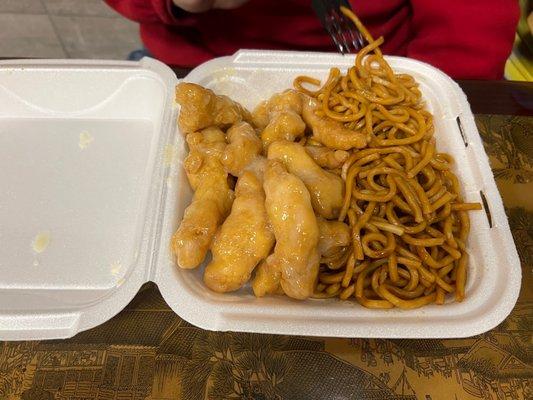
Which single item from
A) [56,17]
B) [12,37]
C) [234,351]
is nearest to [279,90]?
[234,351]

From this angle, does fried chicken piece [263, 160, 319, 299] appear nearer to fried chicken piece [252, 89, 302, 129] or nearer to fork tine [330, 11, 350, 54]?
fried chicken piece [252, 89, 302, 129]

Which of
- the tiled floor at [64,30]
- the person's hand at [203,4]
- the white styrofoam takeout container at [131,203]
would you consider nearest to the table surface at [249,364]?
the white styrofoam takeout container at [131,203]

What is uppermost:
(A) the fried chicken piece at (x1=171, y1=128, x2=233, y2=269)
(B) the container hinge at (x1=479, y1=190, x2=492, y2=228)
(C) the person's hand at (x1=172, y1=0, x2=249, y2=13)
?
(C) the person's hand at (x1=172, y1=0, x2=249, y2=13)

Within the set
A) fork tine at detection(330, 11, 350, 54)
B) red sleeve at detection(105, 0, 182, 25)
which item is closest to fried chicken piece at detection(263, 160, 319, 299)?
fork tine at detection(330, 11, 350, 54)

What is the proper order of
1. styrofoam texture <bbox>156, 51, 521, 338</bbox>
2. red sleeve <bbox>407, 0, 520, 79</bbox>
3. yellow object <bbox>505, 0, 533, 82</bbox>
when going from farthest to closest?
yellow object <bbox>505, 0, 533, 82</bbox>, red sleeve <bbox>407, 0, 520, 79</bbox>, styrofoam texture <bbox>156, 51, 521, 338</bbox>

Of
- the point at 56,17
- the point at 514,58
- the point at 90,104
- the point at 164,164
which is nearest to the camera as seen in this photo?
the point at 164,164

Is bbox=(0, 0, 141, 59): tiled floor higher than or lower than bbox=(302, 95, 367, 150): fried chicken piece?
lower

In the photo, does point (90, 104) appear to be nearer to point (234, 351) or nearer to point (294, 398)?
point (234, 351)
